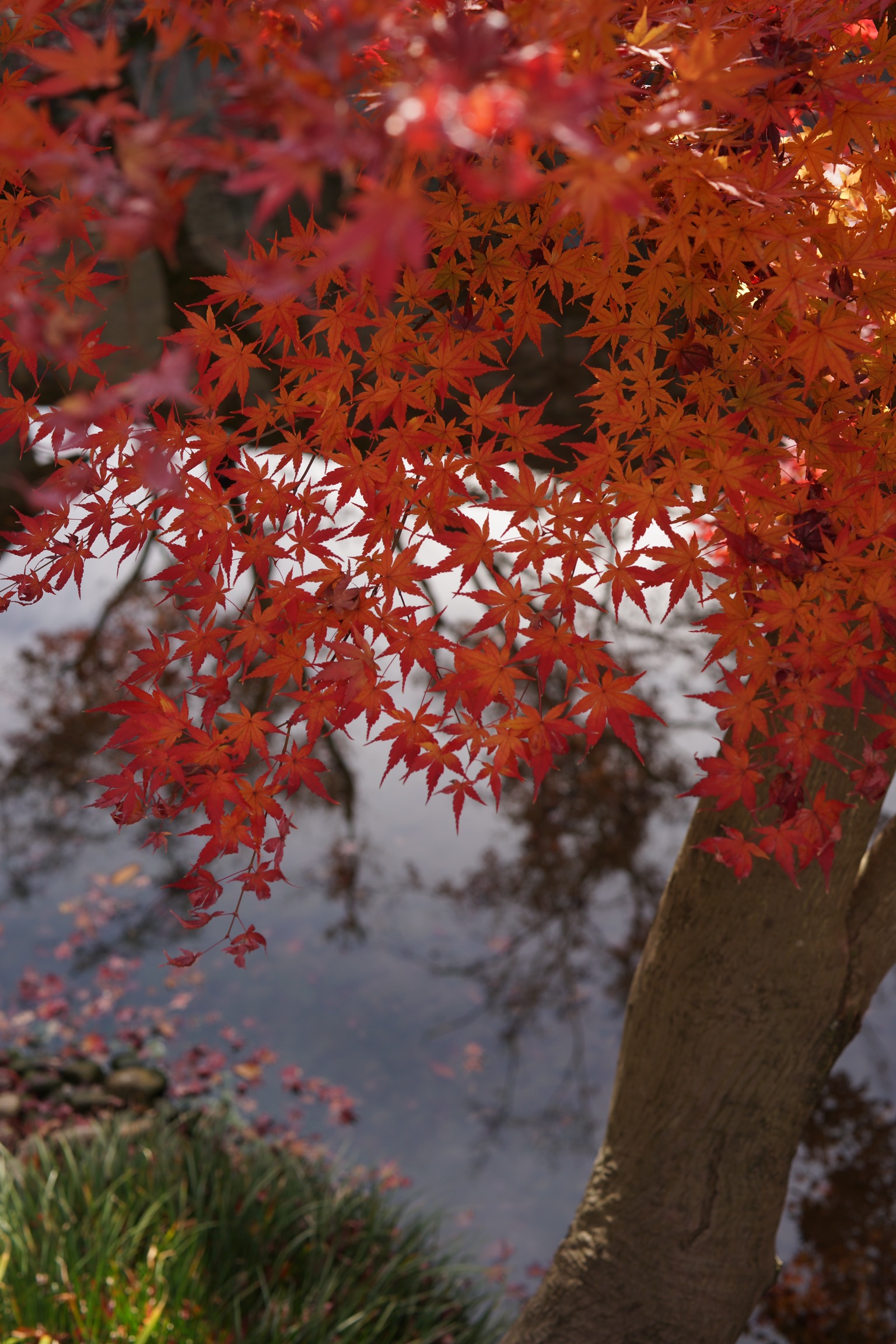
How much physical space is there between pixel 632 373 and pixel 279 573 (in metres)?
0.66

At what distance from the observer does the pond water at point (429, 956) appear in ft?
14.6

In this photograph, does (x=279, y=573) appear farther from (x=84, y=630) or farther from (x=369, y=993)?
(x=84, y=630)

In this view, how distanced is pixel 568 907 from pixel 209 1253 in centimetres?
324

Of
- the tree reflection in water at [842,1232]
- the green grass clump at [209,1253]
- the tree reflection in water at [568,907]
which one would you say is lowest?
the green grass clump at [209,1253]

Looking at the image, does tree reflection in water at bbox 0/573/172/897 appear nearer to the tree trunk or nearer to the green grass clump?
the green grass clump

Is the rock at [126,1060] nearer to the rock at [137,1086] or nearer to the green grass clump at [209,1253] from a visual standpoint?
the rock at [137,1086]

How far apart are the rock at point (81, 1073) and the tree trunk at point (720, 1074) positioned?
3.07 m

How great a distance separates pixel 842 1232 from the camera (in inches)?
164

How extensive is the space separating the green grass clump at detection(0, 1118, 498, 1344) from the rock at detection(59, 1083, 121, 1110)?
2.53 ft

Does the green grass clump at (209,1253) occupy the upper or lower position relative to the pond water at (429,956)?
lower

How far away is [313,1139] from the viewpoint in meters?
4.34

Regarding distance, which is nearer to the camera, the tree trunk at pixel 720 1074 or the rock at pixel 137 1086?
the tree trunk at pixel 720 1074

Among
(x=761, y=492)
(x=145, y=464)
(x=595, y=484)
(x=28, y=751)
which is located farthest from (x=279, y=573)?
(x=28, y=751)

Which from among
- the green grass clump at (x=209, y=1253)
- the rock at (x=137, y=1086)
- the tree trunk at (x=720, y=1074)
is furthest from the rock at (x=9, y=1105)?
the tree trunk at (x=720, y=1074)
